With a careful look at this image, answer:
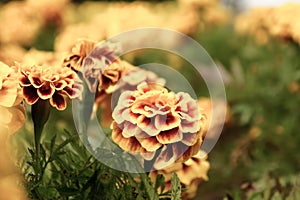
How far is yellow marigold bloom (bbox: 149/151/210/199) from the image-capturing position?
4.51 ft

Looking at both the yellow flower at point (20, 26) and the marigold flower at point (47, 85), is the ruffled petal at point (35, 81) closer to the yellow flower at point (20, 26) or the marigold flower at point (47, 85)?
the marigold flower at point (47, 85)

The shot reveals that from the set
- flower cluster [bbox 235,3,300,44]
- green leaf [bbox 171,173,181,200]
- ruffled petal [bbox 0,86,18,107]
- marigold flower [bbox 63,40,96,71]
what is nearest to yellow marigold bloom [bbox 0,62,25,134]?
ruffled petal [bbox 0,86,18,107]

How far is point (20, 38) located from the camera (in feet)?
11.4

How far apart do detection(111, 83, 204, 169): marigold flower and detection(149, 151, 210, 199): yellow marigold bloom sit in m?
0.15

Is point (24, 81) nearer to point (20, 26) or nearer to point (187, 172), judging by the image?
point (187, 172)

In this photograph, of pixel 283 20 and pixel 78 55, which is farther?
pixel 283 20

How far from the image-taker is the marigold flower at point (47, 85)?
1.20 metres

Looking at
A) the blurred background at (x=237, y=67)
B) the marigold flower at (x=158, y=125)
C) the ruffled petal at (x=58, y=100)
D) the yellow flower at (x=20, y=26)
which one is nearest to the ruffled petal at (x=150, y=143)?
the marigold flower at (x=158, y=125)

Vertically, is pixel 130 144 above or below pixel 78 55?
below

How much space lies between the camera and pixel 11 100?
3.66 ft

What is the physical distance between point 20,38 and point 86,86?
2239 mm

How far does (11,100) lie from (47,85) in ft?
0.37

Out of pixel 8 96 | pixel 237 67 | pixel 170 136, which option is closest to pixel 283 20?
pixel 237 67

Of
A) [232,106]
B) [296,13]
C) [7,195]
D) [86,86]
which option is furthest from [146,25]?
[7,195]
